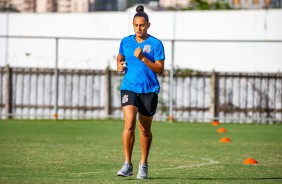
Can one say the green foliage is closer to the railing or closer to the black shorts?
the railing

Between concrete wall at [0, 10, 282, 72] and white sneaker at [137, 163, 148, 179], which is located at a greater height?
concrete wall at [0, 10, 282, 72]

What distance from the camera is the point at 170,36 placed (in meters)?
34.6

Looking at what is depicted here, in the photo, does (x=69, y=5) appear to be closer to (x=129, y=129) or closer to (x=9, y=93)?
(x=9, y=93)

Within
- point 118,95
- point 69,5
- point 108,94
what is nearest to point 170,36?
point 118,95

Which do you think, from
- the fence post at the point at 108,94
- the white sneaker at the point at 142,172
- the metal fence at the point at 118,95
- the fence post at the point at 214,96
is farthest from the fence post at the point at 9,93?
the white sneaker at the point at 142,172

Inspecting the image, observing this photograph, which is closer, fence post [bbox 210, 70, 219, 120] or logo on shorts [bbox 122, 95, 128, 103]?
logo on shorts [bbox 122, 95, 128, 103]

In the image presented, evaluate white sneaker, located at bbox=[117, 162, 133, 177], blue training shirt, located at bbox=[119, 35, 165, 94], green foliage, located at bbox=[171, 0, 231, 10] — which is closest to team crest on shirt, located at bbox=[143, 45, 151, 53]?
blue training shirt, located at bbox=[119, 35, 165, 94]

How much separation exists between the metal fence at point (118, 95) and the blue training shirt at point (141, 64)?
17056 millimetres

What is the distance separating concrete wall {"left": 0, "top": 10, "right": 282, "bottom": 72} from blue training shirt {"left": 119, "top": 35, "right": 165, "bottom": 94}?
18.6 metres

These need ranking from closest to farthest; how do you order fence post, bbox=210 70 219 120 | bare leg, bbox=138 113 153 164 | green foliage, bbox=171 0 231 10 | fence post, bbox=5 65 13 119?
1. bare leg, bbox=138 113 153 164
2. fence post, bbox=210 70 219 120
3. fence post, bbox=5 65 13 119
4. green foliage, bbox=171 0 231 10

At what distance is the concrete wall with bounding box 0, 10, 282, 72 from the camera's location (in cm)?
3219

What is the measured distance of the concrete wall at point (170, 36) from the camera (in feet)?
106

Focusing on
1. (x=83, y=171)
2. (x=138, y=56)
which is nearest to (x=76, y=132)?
(x=83, y=171)

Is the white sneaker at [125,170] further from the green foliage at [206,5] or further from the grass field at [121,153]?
the green foliage at [206,5]
